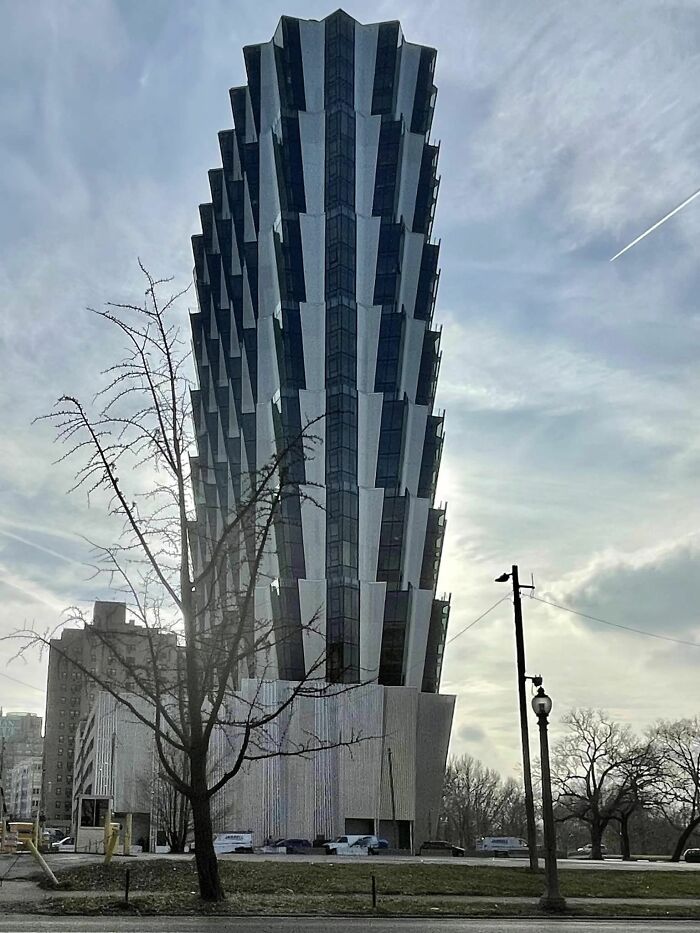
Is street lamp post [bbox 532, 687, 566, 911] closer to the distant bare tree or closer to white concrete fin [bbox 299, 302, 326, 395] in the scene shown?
white concrete fin [bbox 299, 302, 326, 395]

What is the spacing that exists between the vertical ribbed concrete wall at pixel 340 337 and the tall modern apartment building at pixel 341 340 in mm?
164

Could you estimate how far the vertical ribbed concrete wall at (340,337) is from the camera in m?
87.2

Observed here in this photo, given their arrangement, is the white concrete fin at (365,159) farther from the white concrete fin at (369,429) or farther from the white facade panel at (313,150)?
the white concrete fin at (369,429)

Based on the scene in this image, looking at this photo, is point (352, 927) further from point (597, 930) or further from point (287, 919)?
point (597, 930)

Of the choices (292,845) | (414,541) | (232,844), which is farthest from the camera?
(414,541)

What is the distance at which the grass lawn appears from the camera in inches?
935

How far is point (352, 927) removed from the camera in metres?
16.9

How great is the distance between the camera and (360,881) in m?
26.8

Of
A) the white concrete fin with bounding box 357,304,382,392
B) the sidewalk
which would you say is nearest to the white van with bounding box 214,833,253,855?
the sidewalk

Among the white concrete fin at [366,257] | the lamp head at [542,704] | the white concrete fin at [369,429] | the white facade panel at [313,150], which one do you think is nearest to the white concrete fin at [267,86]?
the white facade panel at [313,150]

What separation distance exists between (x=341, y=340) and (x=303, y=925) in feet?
251

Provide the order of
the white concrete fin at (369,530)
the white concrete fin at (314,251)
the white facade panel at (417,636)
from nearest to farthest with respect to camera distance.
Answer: the white concrete fin at (369,530), the white facade panel at (417,636), the white concrete fin at (314,251)

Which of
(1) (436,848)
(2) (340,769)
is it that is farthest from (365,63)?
(1) (436,848)

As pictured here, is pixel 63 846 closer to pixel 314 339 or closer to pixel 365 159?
pixel 314 339
